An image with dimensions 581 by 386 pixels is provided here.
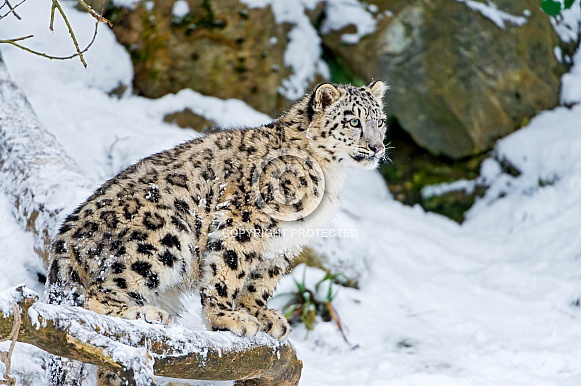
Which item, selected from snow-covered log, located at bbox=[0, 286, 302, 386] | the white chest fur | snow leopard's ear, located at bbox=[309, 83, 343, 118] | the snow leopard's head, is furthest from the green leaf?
snow-covered log, located at bbox=[0, 286, 302, 386]

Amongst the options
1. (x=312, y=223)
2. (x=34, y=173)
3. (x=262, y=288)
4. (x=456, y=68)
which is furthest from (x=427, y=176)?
(x=34, y=173)

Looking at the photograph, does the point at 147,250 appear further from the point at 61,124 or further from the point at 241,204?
the point at 61,124

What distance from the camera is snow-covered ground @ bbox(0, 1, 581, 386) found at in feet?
21.3

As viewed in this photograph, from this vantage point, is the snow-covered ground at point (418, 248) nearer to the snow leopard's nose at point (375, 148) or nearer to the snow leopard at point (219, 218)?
the snow leopard at point (219, 218)

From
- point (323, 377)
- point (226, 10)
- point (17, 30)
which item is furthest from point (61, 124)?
point (323, 377)

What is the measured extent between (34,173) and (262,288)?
7.37ft

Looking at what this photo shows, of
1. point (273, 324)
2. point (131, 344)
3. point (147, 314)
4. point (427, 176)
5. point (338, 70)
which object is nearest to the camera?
point (131, 344)

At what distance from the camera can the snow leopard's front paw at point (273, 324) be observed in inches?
180

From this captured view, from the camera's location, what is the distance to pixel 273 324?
460 cm

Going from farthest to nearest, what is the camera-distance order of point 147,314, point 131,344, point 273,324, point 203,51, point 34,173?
point 203,51 < point 34,173 < point 273,324 < point 147,314 < point 131,344

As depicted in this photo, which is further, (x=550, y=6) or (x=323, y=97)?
(x=550, y=6)

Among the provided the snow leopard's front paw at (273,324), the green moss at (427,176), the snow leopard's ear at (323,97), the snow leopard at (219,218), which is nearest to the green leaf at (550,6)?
the snow leopard at (219,218)

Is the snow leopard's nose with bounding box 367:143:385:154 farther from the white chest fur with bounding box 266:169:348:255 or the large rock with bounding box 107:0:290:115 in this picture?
the large rock with bounding box 107:0:290:115

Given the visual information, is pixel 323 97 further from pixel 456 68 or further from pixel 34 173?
pixel 456 68
